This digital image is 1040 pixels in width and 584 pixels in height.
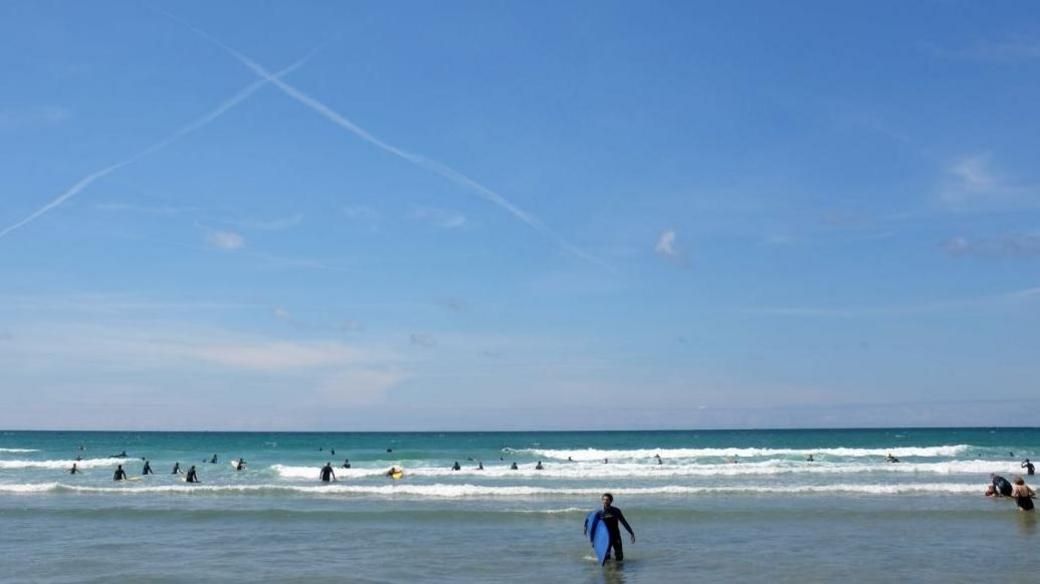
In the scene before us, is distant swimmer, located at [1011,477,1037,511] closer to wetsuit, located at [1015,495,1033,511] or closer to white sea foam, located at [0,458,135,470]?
wetsuit, located at [1015,495,1033,511]

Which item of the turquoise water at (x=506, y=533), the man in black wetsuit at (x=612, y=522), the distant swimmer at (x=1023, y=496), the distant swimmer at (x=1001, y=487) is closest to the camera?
the turquoise water at (x=506, y=533)

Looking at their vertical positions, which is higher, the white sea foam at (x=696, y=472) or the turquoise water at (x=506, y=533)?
the white sea foam at (x=696, y=472)

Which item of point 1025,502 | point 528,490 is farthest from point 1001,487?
point 528,490

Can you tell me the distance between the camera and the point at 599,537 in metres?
17.1

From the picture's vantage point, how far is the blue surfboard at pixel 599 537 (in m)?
17.0

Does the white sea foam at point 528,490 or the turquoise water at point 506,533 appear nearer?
the turquoise water at point 506,533

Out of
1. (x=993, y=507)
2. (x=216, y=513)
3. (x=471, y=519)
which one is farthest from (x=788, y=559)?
(x=216, y=513)

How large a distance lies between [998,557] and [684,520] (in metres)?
8.09

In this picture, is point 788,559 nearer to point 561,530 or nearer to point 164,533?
point 561,530

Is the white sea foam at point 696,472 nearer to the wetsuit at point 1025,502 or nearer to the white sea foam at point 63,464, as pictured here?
the wetsuit at point 1025,502

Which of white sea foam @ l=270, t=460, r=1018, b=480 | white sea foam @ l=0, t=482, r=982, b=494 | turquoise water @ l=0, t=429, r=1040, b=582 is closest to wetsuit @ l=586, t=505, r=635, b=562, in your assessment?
turquoise water @ l=0, t=429, r=1040, b=582

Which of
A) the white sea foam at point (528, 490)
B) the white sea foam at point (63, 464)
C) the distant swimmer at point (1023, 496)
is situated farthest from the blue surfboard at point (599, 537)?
the white sea foam at point (63, 464)

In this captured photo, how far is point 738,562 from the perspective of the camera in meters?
17.2

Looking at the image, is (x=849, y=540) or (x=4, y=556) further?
(x=849, y=540)
